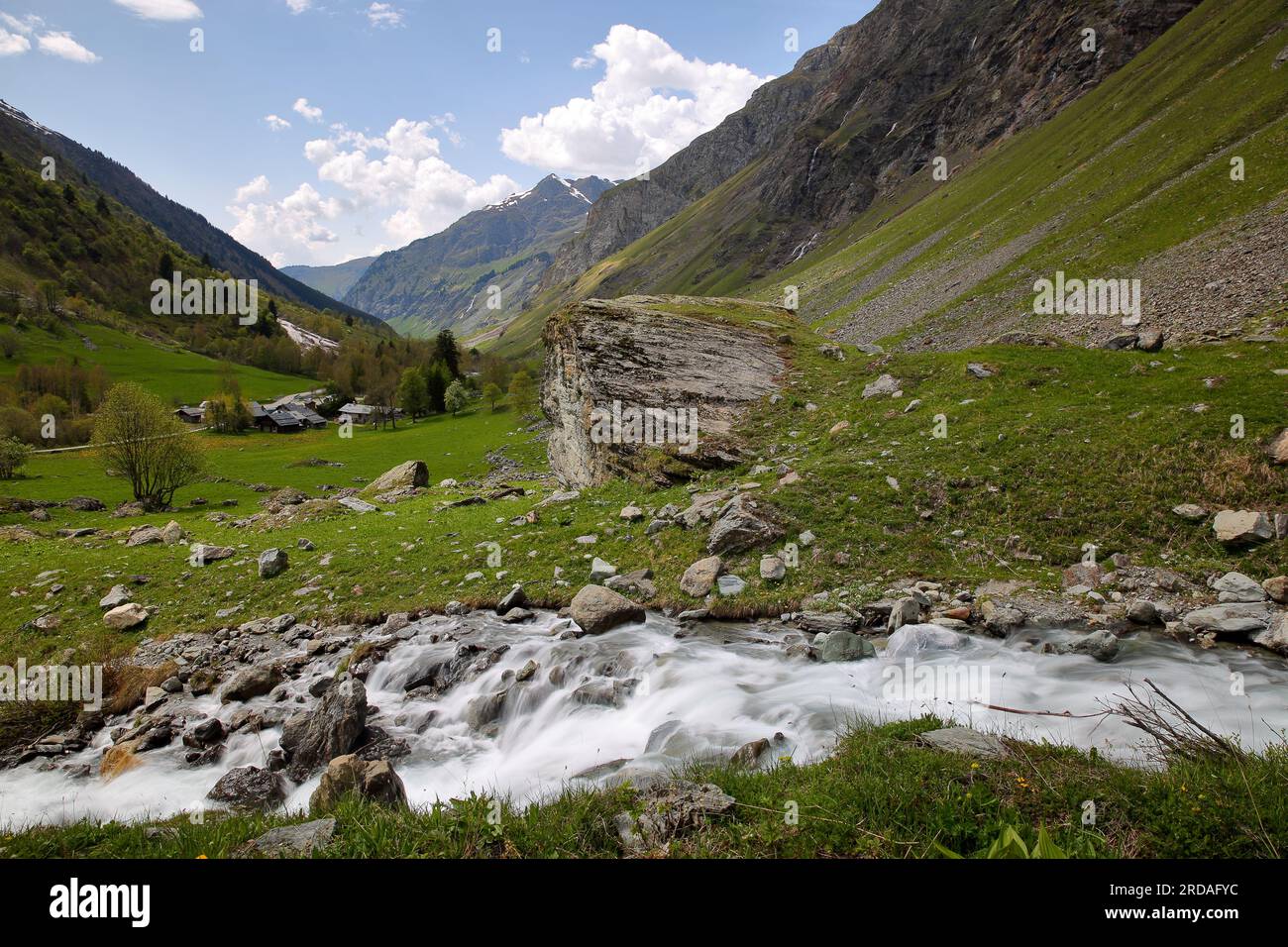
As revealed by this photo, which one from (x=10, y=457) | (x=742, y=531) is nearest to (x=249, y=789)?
(x=742, y=531)

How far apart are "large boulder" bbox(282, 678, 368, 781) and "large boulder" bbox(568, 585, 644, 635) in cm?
487

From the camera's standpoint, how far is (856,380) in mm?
25438

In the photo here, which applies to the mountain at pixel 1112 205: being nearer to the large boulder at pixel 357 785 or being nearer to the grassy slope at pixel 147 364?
the large boulder at pixel 357 785

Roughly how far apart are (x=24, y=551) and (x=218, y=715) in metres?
22.0

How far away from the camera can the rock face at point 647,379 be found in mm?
23734

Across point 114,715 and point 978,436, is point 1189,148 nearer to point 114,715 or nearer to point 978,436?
point 978,436

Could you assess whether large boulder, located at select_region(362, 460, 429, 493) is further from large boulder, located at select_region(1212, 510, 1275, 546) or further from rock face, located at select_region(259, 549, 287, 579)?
large boulder, located at select_region(1212, 510, 1275, 546)

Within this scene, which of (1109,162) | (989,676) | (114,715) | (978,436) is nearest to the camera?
(989,676)

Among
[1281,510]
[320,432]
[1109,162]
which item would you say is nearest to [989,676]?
[1281,510]

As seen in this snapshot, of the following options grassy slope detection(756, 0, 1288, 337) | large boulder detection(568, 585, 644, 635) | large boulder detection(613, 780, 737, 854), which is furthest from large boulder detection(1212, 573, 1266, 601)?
grassy slope detection(756, 0, 1288, 337)

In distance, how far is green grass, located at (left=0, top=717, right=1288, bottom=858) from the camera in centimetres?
494

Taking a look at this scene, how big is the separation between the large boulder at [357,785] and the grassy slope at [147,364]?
14958 centimetres

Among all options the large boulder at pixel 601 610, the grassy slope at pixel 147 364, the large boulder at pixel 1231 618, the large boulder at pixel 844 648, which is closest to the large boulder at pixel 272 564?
the large boulder at pixel 601 610

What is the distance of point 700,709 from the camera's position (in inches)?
399
